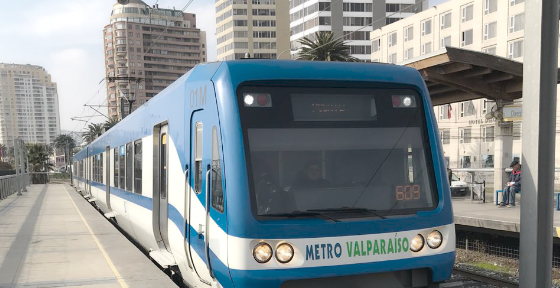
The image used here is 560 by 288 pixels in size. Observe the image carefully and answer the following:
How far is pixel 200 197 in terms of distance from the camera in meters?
5.13

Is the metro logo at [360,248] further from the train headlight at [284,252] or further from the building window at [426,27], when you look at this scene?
the building window at [426,27]

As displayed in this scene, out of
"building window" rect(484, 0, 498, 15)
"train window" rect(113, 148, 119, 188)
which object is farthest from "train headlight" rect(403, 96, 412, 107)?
"building window" rect(484, 0, 498, 15)

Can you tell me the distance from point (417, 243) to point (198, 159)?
237 cm

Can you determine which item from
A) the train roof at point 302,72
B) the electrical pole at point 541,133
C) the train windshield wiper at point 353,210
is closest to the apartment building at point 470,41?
the electrical pole at point 541,133

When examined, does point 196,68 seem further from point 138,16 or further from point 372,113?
point 138,16

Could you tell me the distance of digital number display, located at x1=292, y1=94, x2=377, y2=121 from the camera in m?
4.72

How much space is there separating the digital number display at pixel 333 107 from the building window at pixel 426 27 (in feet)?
183

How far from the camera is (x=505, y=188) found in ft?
50.1

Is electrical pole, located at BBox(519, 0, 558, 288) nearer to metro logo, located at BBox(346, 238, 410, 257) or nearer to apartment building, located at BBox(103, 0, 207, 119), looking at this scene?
metro logo, located at BBox(346, 238, 410, 257)

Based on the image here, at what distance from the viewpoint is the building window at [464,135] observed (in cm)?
5237

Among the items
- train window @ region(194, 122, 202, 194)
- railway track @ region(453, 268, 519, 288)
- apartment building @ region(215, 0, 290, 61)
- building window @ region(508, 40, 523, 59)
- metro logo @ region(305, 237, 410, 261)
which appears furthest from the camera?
apartment building @ region(215, 0, 290, 61)

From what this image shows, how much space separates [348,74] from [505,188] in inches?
481

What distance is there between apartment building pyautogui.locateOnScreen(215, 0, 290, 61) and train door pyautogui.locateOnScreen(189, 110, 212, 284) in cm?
9194

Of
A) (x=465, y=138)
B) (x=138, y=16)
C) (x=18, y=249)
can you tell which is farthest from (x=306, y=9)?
(x=138, y=16)
